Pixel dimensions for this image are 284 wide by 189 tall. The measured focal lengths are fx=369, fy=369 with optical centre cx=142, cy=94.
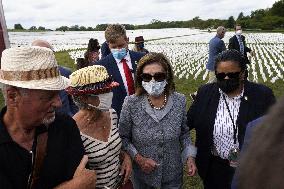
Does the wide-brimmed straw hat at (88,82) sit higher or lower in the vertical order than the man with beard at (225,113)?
higher

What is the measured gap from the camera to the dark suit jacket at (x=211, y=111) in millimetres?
3033

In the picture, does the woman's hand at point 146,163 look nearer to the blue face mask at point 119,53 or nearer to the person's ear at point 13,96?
the person's ear at point 13,96

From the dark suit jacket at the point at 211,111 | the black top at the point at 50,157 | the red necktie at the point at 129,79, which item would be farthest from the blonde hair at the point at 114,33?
the black top at the point at 50,157

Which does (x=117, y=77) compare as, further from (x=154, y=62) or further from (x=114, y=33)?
(x=154, y=62)

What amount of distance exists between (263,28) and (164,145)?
79441 mm

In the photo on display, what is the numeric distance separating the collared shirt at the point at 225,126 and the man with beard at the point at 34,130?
1382mm

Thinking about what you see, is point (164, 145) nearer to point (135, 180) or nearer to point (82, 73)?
point (135, 180)

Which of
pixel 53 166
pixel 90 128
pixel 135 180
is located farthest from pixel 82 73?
pixel 135 180

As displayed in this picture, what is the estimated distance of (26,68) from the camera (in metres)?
1.99

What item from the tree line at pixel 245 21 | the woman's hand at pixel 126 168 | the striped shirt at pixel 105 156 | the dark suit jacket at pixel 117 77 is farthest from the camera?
the tree line at pixel 245 21

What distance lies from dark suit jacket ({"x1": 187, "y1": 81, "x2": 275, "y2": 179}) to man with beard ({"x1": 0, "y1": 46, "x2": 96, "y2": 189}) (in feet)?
4.49

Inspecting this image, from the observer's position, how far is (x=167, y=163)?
3.18m

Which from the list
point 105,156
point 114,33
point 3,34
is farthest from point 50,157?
point 114,33

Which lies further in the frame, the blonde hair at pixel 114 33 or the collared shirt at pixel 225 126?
the blonde hair at pixel 114 33
